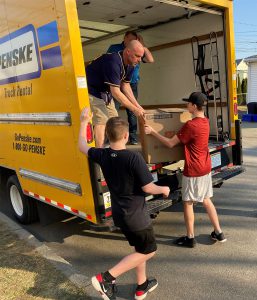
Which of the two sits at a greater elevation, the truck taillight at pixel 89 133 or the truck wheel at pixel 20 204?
the truck taillight at pixel 89 133

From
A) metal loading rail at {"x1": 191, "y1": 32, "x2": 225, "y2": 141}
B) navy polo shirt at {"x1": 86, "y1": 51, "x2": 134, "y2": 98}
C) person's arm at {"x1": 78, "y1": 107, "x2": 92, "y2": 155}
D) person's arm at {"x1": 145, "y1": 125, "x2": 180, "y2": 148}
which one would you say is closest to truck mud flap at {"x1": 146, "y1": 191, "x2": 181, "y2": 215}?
person's arm at {"x1": 145, "y1": 125, "x2": 180, "y2": 148}

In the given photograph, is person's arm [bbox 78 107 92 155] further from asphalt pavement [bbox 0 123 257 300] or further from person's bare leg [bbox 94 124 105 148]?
asphalt pavement [bbox 0 123 257 300]

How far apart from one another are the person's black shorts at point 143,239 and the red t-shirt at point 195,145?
1135 mm

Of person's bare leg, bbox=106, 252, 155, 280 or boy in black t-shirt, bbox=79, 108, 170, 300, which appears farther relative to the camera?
person's bare leg, bbox=106, 252, 155, 280

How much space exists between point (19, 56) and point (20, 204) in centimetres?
212

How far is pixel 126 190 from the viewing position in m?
2.84

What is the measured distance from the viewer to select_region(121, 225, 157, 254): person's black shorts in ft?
9.55

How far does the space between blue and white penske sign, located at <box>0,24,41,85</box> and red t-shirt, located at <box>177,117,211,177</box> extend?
164 centimetres

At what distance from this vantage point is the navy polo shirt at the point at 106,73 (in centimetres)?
399

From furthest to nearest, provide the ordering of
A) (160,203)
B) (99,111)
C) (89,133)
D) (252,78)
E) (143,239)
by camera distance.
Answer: (252,78)
(99,111)
(160,203)
(89,133)
(143,239)

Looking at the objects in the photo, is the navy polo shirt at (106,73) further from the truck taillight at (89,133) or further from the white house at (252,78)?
the white house at (252,78)

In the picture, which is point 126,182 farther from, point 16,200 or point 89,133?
point 16,200

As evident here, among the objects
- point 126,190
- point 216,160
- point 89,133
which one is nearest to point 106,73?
point 89,133

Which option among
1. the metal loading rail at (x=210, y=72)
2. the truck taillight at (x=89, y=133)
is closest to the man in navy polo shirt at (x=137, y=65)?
the metal loading rail at (x=210, y=72)
